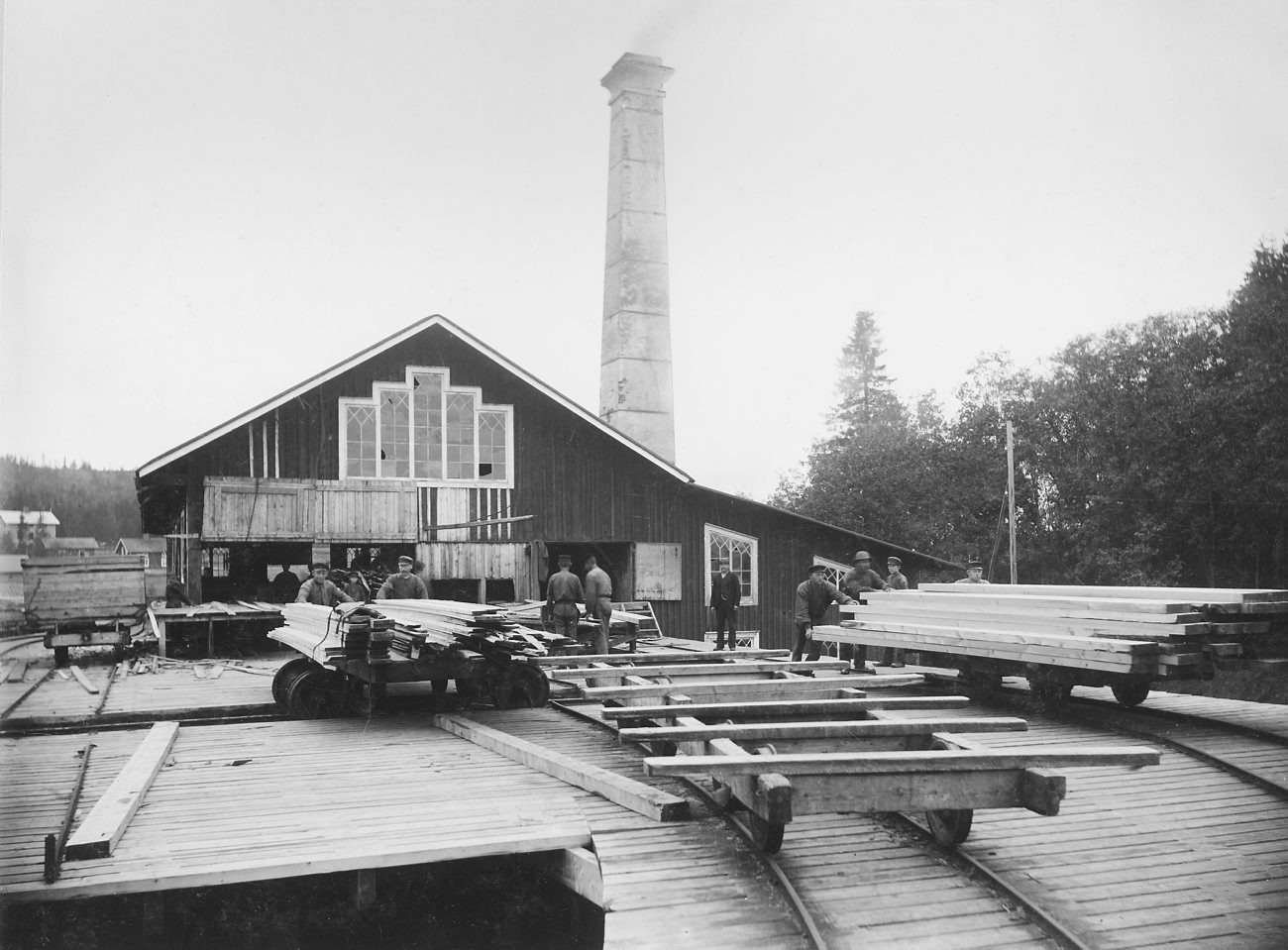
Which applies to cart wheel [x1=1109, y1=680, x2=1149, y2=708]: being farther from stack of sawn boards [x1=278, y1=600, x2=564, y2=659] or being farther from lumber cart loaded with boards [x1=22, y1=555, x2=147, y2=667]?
Result: lumber cart loaded with boards [x1=22, y1=555, x2=147, y2=667]

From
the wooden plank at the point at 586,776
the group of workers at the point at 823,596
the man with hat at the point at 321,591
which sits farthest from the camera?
the group of workers at the point at 823,596

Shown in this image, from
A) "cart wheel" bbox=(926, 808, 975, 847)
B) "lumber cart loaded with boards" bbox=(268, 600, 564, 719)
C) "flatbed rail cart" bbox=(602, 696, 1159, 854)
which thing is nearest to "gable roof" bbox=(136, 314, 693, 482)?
"lumber cart loaded with boards" bbox=(268, 600, 564, 719)

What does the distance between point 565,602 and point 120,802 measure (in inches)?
296

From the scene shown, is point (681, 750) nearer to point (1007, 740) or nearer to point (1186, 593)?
point (1007, 740)

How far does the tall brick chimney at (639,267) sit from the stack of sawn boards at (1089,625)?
1601cm

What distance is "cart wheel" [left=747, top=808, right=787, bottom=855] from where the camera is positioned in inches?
223

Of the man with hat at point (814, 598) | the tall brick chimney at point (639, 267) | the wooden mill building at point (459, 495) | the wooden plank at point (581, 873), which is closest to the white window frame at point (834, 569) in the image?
the wooden mill building at point (459, 495)

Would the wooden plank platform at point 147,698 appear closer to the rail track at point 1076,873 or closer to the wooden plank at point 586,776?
the wooden plank at point 586,776

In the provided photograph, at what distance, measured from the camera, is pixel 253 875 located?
549cm

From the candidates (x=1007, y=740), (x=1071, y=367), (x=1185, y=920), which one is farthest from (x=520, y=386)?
(x=1071, y=367)

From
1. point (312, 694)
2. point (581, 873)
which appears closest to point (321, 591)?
point (312, 694)

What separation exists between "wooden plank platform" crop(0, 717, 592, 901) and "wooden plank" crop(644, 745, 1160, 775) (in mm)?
1166

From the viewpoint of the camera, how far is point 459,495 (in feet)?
64.0

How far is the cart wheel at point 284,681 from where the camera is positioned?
409 inches
